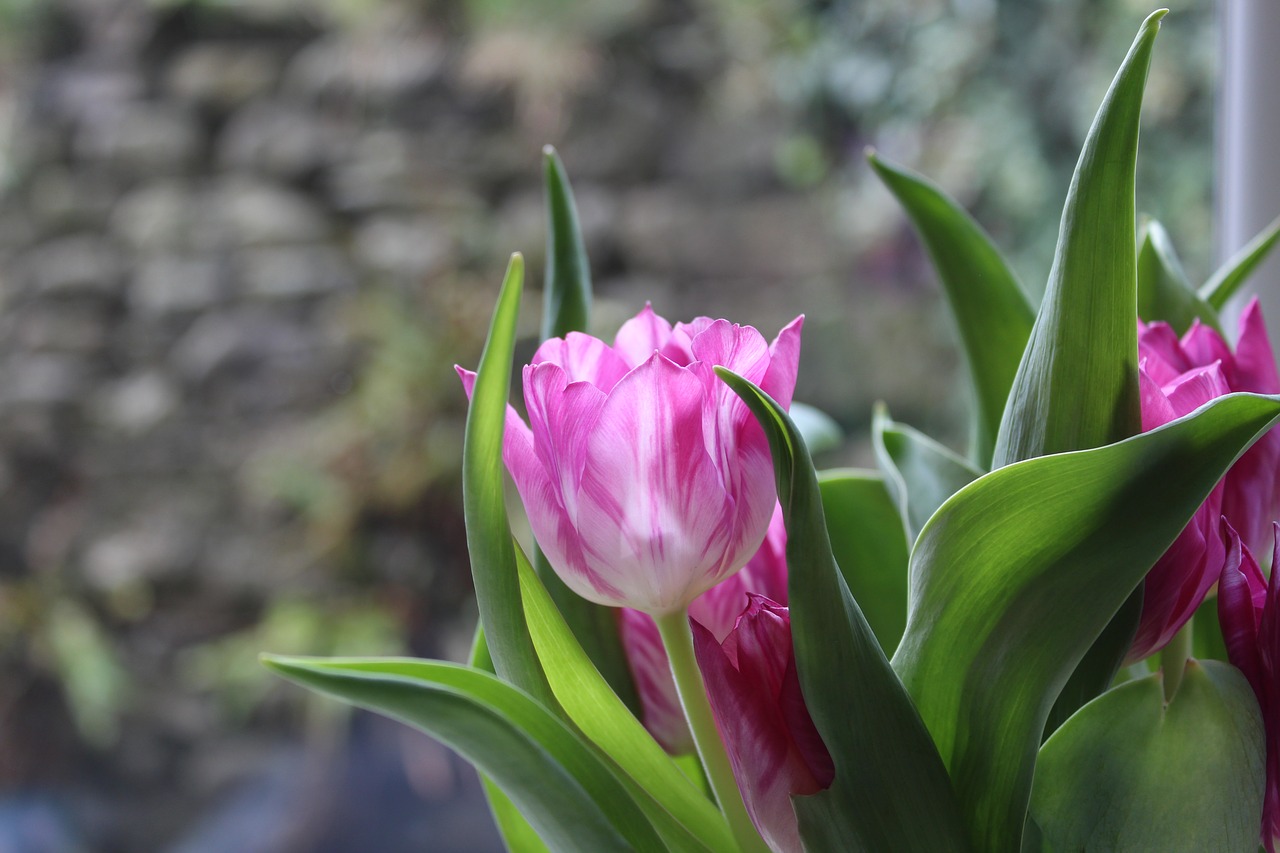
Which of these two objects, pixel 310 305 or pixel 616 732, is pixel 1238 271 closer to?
pixel 616 732

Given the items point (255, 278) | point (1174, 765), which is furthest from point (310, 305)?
point (1174, 765)

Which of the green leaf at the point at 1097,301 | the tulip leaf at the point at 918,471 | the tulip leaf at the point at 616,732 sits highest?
the green leaf at the point at 1097,301

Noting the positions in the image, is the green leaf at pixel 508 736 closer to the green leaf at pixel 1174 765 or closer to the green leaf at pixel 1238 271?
the green leaf at pixel 1174 765

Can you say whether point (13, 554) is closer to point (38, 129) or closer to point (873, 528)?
point (38, 129)

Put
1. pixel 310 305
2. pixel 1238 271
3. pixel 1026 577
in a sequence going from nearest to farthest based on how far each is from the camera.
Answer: pixel 1026 577 → pixel 1238 271 → pixel 310 305

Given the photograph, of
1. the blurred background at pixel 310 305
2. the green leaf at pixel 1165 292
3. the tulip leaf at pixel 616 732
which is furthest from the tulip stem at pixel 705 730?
the blurred background at pixel 310 305

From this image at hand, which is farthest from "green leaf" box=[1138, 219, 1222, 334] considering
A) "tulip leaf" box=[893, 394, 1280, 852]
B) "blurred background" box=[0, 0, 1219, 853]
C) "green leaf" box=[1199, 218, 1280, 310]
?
"blurred background" box=[0, 0, 1219, 853]
